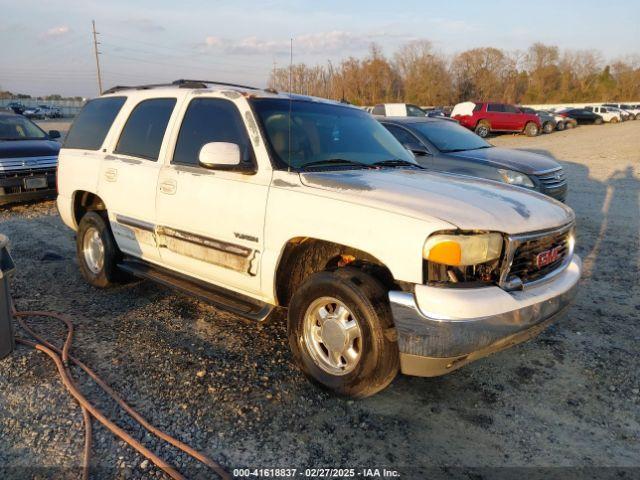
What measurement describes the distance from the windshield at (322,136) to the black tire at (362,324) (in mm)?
923

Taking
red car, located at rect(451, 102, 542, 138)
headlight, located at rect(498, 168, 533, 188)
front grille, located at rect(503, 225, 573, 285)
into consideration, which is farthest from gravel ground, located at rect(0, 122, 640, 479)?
red car, located at rect(451, 102, 542, 138)

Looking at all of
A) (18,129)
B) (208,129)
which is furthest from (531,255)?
(18,129)

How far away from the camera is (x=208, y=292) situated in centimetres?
395

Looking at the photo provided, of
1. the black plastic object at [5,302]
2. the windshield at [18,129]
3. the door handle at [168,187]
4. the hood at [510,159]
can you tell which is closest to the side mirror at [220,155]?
the door handle at [168,187]

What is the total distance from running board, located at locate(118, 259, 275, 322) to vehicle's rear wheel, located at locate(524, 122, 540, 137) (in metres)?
29.2

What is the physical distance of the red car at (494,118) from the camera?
28.4 m

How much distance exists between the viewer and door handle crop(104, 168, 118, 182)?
15.4 ft

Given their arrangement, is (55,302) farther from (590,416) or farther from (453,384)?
(590,416)

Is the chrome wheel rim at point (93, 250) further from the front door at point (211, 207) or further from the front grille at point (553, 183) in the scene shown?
the front grille at point (553, 183)

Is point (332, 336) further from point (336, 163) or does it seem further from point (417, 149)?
point (417, 149)

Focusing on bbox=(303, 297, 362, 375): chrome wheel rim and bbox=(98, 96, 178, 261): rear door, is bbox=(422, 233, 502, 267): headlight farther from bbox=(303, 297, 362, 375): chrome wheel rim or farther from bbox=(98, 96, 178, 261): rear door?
bbox=(98, 96, 178, 261): rear door

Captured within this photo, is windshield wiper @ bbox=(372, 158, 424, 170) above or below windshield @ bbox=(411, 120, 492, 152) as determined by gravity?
above

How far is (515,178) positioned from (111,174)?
18.7ft

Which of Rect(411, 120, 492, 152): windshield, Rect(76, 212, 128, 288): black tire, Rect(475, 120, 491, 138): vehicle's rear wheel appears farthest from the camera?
Rect(475, 120, 491, 138): vehicle's rear wheel
